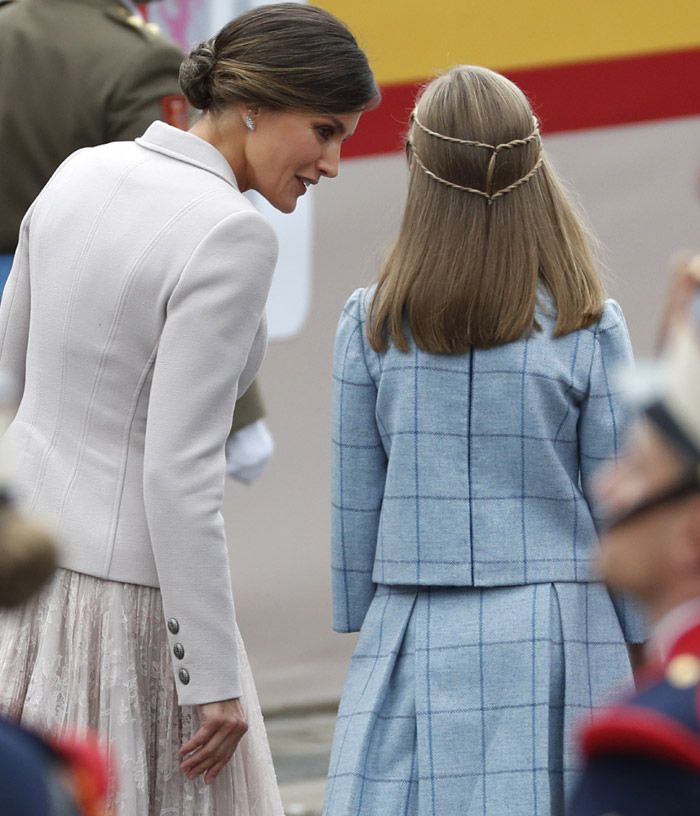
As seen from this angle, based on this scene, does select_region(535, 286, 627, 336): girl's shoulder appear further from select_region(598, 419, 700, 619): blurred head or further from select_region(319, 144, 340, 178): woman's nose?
select_region(598, 419, 700, 619): blurred head

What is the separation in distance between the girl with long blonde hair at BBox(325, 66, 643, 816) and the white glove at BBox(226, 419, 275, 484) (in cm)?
107

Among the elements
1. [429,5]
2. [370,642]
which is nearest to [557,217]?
[370,642]

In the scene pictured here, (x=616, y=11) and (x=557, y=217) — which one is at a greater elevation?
(x=557, y=217)

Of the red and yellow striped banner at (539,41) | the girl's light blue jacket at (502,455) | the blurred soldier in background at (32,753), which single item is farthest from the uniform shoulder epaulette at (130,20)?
the blurred soldier in background at (32,753)

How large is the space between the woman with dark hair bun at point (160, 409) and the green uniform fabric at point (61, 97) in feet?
2.73

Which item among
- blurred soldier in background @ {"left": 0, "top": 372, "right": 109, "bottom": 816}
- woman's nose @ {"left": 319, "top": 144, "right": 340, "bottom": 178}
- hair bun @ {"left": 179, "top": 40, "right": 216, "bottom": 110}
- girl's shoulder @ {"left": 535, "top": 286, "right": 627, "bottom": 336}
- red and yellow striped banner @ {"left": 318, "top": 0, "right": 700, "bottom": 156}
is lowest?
red and yellow striped banner @ {"left": 318, "top": 0, "right": 700, "bottom": 156}

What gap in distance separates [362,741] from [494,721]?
0.63 feet

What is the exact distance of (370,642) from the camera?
2750 mm

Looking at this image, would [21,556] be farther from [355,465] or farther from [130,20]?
[130,20]

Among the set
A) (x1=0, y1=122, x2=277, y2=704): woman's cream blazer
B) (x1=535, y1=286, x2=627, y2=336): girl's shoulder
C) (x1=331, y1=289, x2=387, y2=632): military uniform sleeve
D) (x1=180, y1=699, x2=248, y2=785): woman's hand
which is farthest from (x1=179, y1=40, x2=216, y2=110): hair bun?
(x1=180, y1=699, x2=248, y2=785): woman's hand

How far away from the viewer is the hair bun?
257 cm

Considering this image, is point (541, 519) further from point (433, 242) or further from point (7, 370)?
point (7, 370)

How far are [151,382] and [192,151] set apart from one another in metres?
0.33

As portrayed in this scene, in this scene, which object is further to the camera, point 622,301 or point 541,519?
point 622,301
